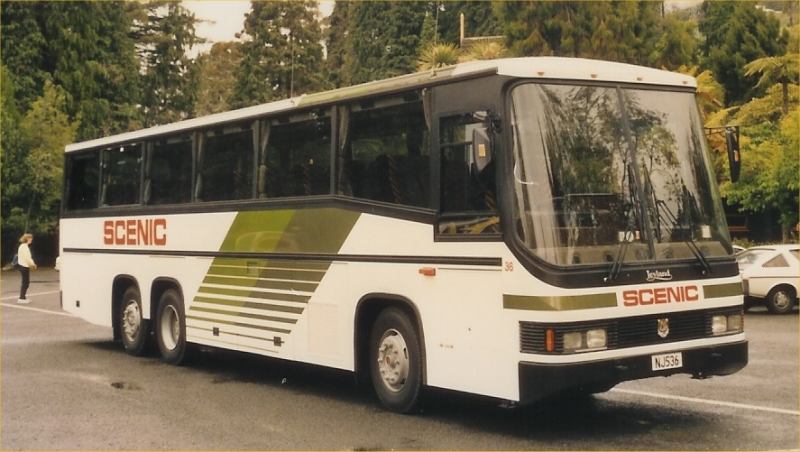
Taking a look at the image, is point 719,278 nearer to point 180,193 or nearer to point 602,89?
point 602,89

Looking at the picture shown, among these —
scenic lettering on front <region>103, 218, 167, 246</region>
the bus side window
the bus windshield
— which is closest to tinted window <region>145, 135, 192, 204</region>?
scenic lettering on front <region>103, 218, 167, 246</region>

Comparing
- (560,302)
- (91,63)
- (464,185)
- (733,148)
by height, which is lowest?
(560,302)

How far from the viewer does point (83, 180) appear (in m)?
17.0

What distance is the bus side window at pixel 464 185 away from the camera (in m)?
8.88

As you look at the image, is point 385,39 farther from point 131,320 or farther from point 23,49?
point 131,320

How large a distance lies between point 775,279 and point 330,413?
559 inches

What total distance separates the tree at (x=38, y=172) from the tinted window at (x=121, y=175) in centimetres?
2968

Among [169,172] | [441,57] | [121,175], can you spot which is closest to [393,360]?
[169,172]

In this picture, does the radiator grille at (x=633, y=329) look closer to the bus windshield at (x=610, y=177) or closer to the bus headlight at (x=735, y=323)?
the bus headlight at (x=735, y=323)

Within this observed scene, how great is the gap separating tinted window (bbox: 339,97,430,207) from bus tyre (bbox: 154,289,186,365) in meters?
4.33

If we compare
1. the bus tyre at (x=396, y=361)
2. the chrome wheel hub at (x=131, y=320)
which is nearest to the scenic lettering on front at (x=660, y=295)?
the bus tyre at (x=396, y=361)

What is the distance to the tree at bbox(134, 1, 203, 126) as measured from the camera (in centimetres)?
6825

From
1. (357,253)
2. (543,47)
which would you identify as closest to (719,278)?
(357,253)

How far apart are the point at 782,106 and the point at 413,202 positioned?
29402 millimetres
